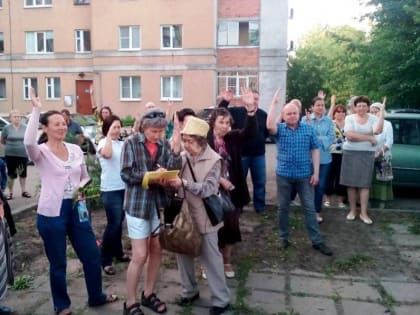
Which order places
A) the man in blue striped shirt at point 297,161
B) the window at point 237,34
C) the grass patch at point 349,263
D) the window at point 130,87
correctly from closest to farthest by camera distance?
the grass patch at point 349,263 < the man in blue striped shirt at point 297,161 < the window at point 237,34 < the window at point 130,87

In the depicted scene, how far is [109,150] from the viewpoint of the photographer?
4340 mm

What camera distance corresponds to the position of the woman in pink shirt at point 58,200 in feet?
11.5

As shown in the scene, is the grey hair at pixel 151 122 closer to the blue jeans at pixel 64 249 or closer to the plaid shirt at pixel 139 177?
the plaid shirt at pixel 139 177

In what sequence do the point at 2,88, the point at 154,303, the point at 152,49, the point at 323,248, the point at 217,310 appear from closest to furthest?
the point at 217,310 < the point at 154,303 < the point at 323,248 < the point at 152,49 < the point at 2,88

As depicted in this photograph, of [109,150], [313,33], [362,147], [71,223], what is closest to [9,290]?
[71,223]

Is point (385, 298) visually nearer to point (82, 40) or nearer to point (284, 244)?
point (284, 244)

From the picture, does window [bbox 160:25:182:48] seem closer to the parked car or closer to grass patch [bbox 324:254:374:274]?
the parked car

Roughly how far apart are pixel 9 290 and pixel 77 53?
25847mm

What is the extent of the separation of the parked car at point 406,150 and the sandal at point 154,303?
557 centimetres

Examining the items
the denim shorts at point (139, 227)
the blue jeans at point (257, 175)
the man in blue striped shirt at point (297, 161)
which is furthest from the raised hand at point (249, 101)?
the blue jeans at point (257, 175)

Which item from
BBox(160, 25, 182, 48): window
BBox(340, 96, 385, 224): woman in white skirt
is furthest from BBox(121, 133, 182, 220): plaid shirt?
BBox(160, 25, 182, 48): window

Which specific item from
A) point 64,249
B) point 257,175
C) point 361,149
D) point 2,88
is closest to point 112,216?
point 64,249

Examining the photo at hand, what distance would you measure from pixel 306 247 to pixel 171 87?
22.2m

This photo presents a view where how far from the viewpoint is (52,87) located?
94.0ft
